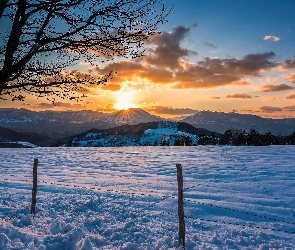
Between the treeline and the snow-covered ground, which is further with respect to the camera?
the treeline

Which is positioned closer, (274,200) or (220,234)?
(220,234)

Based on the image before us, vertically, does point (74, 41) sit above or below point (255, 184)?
above

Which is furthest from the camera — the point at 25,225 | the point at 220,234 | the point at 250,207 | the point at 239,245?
the point at 250,207

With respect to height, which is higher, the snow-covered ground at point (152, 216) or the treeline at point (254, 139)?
the treeline at point (254, 139)

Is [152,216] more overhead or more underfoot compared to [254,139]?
more underfoot

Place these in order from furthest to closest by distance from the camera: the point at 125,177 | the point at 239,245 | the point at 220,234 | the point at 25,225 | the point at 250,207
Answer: the point at 125,177, the point at 250,207, the point at 25,225, the point at 220,234, the point at 239,245

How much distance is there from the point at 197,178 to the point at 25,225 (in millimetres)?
11700

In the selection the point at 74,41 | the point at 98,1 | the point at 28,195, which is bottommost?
the point at 28,195

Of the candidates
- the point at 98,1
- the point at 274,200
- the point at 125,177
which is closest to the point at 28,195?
the point at 125,177

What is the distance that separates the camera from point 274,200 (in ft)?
39.0

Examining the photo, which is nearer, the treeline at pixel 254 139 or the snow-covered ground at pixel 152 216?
the snow-covered ground at pixel 152 216

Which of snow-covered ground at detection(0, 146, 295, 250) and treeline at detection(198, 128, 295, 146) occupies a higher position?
treeline at detection(198, 128, 295, 146)

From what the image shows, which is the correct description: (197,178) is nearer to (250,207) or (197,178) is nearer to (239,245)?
(250,207)

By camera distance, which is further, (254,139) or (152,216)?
(254,139)
